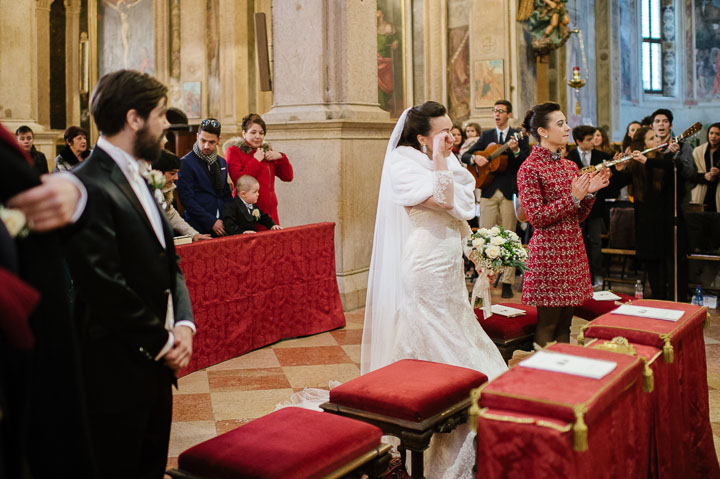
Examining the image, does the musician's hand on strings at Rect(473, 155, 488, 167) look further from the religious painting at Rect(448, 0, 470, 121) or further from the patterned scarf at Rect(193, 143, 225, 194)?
the religious painting at Rect(448, 0, 470, 121)

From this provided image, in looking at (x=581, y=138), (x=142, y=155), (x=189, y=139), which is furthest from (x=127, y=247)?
(x=189, y=139)

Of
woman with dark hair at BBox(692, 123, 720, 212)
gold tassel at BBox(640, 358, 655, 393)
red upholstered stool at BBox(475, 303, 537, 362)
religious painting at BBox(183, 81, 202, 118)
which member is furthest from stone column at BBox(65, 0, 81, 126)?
gold tassel at BBox(640, 358, 655, 393)

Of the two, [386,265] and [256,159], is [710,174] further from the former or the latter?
[386,265]

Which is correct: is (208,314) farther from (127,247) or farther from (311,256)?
(127,247)

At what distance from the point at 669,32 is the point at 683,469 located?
2192cm

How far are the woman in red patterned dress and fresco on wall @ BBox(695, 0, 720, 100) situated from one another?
19659mm

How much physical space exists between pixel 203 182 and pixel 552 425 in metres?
4.62

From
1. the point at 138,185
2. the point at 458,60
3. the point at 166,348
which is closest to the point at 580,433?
the point at 166,348

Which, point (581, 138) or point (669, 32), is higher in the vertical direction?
point (669, 32)

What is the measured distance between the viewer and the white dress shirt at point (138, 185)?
7.52 ft

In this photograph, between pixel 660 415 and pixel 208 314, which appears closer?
pixel 660 415

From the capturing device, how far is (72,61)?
17.4m

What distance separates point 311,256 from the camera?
6.56m

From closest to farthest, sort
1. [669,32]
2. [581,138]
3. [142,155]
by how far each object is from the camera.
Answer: [142,155] < [581,138] < [669,32]
